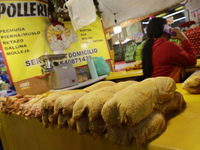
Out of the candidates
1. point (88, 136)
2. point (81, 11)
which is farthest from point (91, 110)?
point (81, 11)

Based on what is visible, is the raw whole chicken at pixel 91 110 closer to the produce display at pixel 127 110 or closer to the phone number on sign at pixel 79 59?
the produce display at pixel 127 110

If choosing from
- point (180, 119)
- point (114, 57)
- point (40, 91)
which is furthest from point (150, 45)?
point (114, 57)

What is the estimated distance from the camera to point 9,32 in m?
2.81

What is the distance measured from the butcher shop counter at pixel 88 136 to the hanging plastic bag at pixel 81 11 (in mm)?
2049

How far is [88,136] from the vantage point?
0.81 m

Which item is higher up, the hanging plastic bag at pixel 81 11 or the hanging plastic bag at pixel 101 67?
the hanging plastic bag at pixel 81 11

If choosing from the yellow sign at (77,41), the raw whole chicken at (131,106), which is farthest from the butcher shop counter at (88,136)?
the yellow sign at (77,41)

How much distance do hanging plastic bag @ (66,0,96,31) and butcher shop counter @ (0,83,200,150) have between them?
2.05 m

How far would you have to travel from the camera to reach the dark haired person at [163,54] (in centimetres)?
184

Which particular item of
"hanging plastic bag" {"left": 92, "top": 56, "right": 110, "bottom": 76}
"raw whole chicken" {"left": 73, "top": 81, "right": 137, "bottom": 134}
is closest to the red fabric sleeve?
"raw whole chicken" {"left": 73, "top": 81, "right": 137, "bottom": 134}

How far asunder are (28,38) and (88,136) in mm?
2786

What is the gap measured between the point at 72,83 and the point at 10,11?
178 cm

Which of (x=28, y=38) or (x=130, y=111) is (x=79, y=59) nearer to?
(x=28, y=38)

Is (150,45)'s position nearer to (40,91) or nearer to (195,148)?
(195,148)
